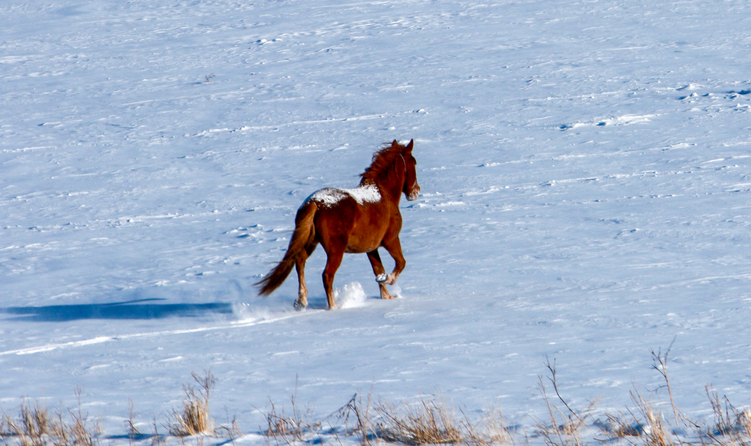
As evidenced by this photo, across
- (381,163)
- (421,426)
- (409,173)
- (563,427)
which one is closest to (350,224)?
(381,163)

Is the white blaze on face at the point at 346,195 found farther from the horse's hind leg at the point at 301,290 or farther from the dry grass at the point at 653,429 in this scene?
the dry grass at the point at 653,429

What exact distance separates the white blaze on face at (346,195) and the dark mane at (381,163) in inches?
5.8

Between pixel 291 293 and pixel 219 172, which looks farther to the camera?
pixel 219 172

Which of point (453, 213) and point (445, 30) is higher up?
point (445, 30)

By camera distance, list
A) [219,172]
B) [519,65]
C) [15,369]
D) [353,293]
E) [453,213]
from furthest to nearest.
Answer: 1. [519,65]
2. [219,172]
3. [453,213]
4. [353,293]
5. [15,369]

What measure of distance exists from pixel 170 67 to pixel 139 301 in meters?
13.9

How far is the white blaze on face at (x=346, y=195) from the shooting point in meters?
6.84

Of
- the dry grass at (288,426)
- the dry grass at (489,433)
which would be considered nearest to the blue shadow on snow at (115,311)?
the dry grass at (288,426)

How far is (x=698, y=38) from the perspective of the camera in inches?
750

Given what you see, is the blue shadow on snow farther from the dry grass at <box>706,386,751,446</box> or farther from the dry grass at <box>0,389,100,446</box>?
the dry grass at <box>706,386,751,446</box>

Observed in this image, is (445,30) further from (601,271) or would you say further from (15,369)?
(15,369)

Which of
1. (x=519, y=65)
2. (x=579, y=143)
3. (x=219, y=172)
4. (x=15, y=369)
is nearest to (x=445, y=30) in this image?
(x=519, y=65)

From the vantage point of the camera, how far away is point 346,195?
6.94m

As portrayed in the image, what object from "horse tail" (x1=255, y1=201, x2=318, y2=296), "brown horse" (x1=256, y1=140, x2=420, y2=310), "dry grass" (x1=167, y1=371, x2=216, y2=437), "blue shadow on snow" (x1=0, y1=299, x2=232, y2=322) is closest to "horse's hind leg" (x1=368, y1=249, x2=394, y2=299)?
"brown horse" (x1=256, y1=140, x2=420, y2=310)
